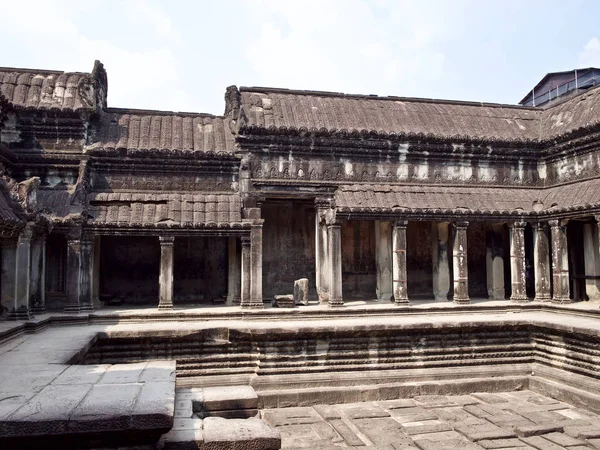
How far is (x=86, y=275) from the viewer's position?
38.7 feet

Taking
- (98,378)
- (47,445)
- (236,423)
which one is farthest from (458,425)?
(47,445)

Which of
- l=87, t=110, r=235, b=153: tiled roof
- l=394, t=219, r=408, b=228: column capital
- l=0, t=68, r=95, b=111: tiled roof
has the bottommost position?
l=394, t=219, r=408, b=228: column capital

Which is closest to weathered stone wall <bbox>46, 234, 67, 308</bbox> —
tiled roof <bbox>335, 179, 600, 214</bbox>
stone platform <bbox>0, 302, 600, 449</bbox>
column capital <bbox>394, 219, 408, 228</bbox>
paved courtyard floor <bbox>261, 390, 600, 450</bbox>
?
stone platform <bbox>0, 302, 600, 449</bbox>

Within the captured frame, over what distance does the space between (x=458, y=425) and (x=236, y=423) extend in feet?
13.5

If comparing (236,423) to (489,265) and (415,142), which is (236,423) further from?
(489,265)

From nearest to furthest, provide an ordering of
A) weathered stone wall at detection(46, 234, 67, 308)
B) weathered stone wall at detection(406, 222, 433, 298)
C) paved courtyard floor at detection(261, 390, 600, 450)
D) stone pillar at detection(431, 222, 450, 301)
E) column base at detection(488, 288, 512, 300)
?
1. paved courtyard floor at detection(261, 390, 600, 450)
2. weathered stone wall at detection(46, 234, 67, 308)
3. stone pillar at detection(431, 222, 450, 301)
4. column base at detection(488, 288, 512, 300)
5. weathered stone wall at detection(406, 222, 433, 298)

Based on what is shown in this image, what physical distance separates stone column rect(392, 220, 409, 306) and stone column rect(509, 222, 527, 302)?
9.46 feet

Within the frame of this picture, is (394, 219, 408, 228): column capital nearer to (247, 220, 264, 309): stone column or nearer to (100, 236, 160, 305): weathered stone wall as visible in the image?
(247, 220, 264, 309): stone column

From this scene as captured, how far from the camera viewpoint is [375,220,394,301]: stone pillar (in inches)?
552

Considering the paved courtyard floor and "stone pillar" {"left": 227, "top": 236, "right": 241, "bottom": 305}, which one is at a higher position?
"stone pillar" {"left": 227, "top": 236, "right": 241, "bottom": 305}

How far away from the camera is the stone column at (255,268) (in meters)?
12.1

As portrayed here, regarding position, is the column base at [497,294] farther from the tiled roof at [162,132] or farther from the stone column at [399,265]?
the tiled roof at [162,132]

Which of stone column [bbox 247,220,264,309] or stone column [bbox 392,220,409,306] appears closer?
stone column [bbox 247,220,264,309]

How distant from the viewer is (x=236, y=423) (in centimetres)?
450
